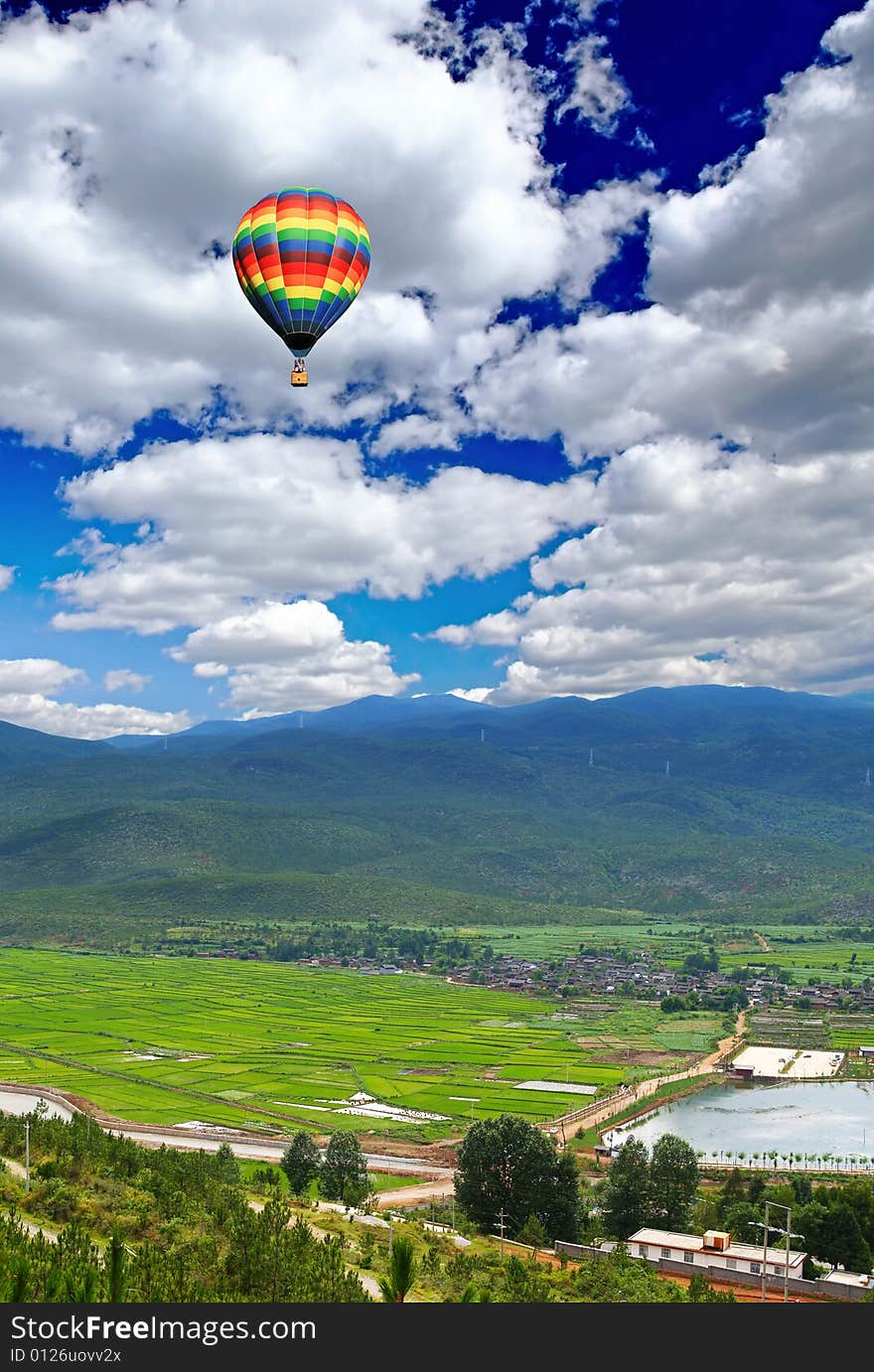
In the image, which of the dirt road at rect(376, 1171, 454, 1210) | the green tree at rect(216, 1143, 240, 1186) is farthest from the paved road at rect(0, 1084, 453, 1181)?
the green tree at rect(216, 1143, 240, 1186)

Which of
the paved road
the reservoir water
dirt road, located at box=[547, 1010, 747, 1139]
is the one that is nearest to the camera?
the paved road

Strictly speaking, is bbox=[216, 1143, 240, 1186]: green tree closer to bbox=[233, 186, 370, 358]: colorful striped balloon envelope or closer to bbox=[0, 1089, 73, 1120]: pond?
bbox=[0, 1089, 73, 1120]: pond

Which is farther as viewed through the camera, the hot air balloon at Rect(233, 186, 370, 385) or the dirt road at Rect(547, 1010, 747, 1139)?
the dirt road at Rect(547, 1010, 747, 1139)

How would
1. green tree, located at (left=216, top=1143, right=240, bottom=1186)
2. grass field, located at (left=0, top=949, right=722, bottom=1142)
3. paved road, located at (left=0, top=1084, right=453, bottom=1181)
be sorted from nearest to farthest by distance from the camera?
1. green tree, located at (left=216, top=1143, right=240, bottom=1186)
2. paved road, located at (left=0, top=1084, right=453, bottom=1181)
3. grass field, located at (left=0, top=949, right=722, bottom=1142)

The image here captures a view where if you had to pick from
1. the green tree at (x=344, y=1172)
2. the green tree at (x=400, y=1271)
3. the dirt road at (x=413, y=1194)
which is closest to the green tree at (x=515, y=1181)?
the green tree at (x=344, y=1172)

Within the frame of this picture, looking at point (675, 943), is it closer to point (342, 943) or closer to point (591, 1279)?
point (342, 943)

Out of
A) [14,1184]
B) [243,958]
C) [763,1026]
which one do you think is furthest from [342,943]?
[14,1184]

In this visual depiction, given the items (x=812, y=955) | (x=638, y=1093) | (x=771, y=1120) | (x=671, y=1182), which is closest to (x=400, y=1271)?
(x=671, y=1182)

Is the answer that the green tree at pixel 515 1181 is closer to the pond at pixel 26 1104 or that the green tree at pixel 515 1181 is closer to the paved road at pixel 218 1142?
the paved road at pixel 218 1142
